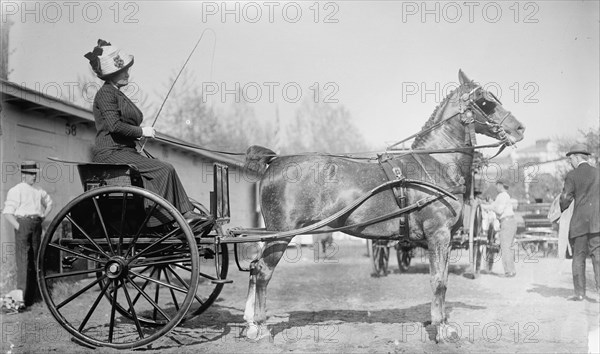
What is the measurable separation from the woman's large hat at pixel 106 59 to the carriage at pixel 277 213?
3.43ft

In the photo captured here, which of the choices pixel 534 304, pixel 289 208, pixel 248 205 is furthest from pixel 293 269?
pixel 289 208

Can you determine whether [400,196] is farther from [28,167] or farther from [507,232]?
[507,232]

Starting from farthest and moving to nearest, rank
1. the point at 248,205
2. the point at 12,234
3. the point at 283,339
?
the point at 248,205 < the point at 12,234 < the point at 283,339

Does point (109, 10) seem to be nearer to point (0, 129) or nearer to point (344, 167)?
point (0, 129)

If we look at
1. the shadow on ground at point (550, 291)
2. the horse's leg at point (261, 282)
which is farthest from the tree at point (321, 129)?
Answer: the horse's leg at point (261, 282)

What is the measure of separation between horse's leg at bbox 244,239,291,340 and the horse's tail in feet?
3.02

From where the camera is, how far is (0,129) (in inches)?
291

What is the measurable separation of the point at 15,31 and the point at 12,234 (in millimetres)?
3200

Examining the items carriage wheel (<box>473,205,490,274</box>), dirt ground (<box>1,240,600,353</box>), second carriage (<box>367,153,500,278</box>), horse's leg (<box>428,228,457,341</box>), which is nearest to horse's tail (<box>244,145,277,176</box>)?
dirt ground (<box>1,240,600,353</box>)

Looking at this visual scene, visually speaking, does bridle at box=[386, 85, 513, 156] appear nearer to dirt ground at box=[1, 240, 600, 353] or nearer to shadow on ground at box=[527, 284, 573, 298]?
dirt ground at box=[1, 240, 600, 353]

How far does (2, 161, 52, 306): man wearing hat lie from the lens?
24.0ft

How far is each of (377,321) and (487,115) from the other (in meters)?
2.82

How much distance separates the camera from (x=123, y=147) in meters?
5.29

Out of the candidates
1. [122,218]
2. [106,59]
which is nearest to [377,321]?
[122,218]
